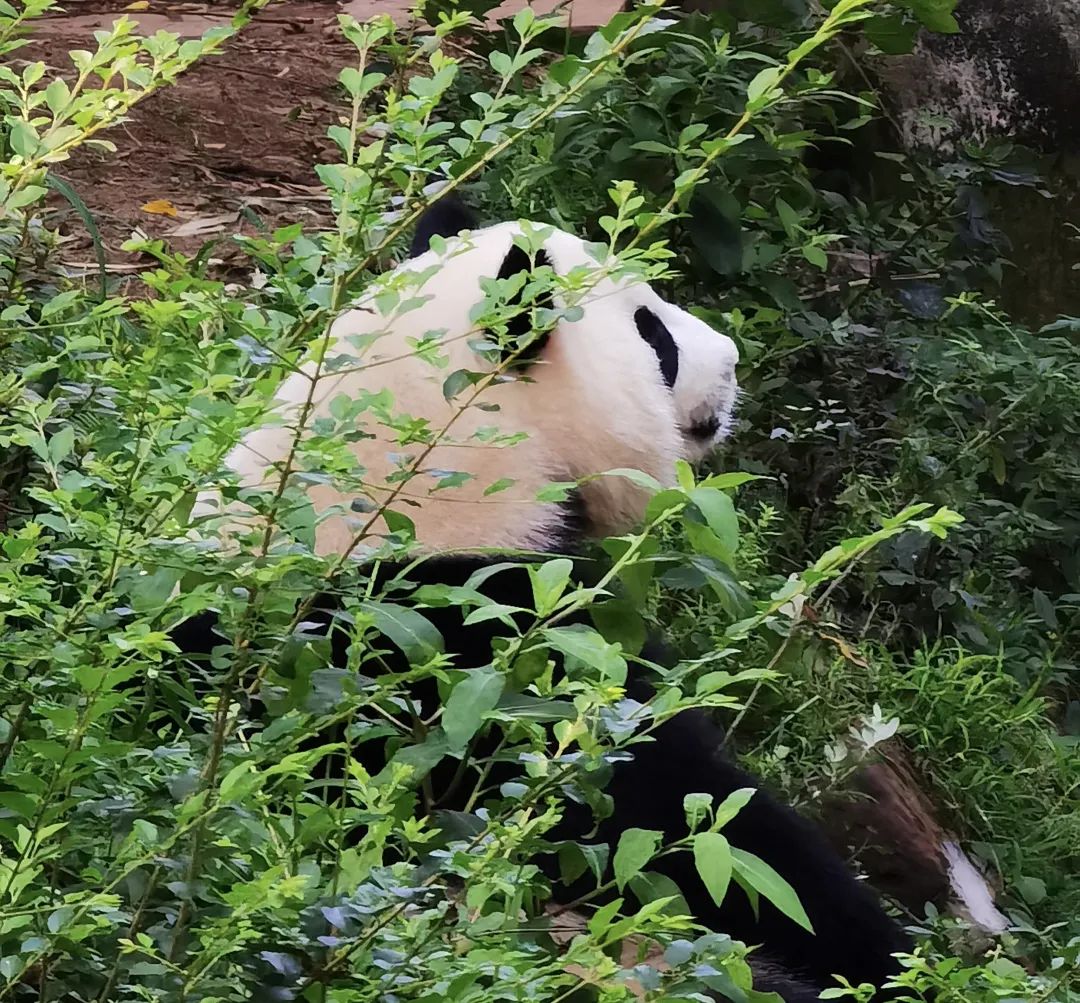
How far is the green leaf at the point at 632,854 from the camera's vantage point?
1.20m

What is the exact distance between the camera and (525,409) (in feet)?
7.76

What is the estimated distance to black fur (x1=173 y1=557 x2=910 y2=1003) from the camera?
6.86 feet

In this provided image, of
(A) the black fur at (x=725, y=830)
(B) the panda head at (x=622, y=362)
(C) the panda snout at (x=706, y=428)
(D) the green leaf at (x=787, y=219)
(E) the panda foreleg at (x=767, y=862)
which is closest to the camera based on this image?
(A) the black fur at (x=725, y=830)

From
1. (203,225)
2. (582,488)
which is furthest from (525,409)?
(203,225)

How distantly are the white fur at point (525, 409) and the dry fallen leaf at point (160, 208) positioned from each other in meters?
2.12

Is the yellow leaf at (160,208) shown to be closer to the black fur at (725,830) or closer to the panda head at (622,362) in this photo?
the panda head at (622,362)

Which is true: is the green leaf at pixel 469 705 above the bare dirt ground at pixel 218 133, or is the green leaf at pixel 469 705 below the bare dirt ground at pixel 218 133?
above

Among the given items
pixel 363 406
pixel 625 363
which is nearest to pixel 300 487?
pixel 363 406

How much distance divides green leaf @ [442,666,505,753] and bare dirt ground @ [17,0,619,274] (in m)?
3.00

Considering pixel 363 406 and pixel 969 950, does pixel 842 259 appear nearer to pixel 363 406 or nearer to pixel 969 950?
pixel 969 950

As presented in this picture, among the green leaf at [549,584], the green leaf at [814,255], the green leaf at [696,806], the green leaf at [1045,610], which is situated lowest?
the green leaf at [1045,610]

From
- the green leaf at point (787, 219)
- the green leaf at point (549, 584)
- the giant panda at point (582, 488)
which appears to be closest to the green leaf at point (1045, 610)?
the green leaf at point (787, 219)

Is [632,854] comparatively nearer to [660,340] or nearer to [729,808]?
[729,808]

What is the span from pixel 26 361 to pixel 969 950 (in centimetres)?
220
